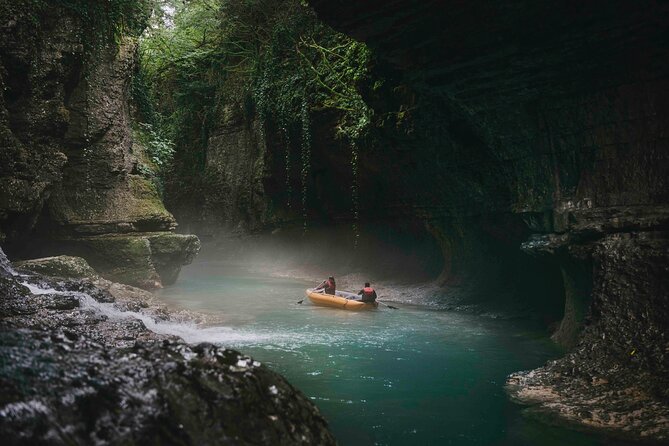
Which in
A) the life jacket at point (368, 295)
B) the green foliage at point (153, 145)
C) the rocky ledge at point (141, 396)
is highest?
the green foliage at point (153, 145)

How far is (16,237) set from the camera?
10750 mm

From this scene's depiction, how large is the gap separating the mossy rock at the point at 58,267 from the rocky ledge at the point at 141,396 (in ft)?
29.3

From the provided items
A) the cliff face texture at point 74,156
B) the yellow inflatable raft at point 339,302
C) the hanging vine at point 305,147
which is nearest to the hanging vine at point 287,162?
the hanging vine at point 305,147

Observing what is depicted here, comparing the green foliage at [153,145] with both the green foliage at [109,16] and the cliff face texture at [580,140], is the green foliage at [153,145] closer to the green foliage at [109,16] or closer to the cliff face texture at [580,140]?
the green foliage at [109,16]

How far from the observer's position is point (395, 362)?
777 centimetres

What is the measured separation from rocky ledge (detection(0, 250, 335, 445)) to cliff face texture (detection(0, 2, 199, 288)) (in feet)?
29.4

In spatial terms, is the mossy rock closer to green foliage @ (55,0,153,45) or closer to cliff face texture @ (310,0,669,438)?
green foliage @ (55,0,153,45)

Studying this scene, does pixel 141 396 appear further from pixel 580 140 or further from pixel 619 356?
pixel 580 140

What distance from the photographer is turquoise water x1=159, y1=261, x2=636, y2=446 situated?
5.15 m

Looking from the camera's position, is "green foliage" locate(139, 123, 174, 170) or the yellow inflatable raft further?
"green foliage" locate(139, 123, 174, 170)

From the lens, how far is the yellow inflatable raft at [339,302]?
39.0ft

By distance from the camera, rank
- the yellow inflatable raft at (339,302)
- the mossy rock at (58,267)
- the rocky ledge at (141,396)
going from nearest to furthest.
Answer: the rocky ledge at (141,396) → the mossy rock at (58,267) → the yellow inflatable raft at (339,302)

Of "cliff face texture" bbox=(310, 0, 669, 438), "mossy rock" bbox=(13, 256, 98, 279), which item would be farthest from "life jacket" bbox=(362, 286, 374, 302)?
"mossy rock" bbox=(13, 256, 98, 279)

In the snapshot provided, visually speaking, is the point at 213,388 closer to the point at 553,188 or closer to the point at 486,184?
the point at 553,188
